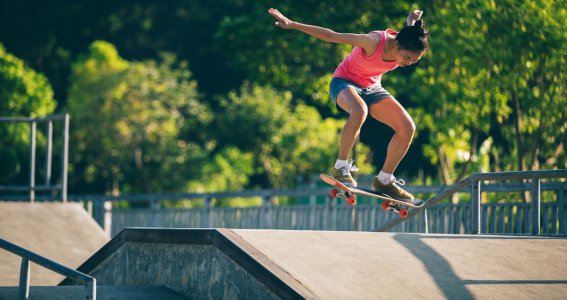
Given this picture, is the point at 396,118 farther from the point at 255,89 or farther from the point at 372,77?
the point at 255,89

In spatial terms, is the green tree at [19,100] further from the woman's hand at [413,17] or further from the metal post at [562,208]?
the woman's hand at [413,17]

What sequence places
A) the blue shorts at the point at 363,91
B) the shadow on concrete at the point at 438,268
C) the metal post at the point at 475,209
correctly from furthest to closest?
the metal post at the point at 475,209
the blue shorts at the point at 363,91
the shadow on concrete at the point at 438,268

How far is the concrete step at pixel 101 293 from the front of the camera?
718cm

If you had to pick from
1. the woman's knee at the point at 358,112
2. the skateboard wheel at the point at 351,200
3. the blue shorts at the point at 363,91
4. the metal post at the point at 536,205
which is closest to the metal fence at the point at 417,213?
the metal post at the point at 536,205

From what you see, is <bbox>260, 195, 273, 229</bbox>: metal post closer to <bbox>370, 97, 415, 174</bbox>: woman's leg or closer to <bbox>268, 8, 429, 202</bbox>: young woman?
<bbox>268, 8, 429, 202</bbox>: young woman

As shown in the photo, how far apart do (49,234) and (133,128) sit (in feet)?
59.3

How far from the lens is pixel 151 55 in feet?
147

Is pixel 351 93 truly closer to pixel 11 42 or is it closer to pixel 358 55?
pixel 358 55

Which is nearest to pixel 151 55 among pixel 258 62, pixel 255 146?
pixel 255 146

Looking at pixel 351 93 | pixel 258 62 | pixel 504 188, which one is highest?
pixel 258 62

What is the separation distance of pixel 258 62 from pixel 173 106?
13.1m

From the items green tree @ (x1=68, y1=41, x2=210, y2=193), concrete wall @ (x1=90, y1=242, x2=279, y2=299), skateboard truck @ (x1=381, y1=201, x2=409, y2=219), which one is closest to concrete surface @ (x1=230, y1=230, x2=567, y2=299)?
concrete wall @ (x1=90, y1=242, x2=279, y2=299)

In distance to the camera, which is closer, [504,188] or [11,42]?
[504,188]

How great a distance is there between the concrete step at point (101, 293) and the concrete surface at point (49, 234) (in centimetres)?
404
